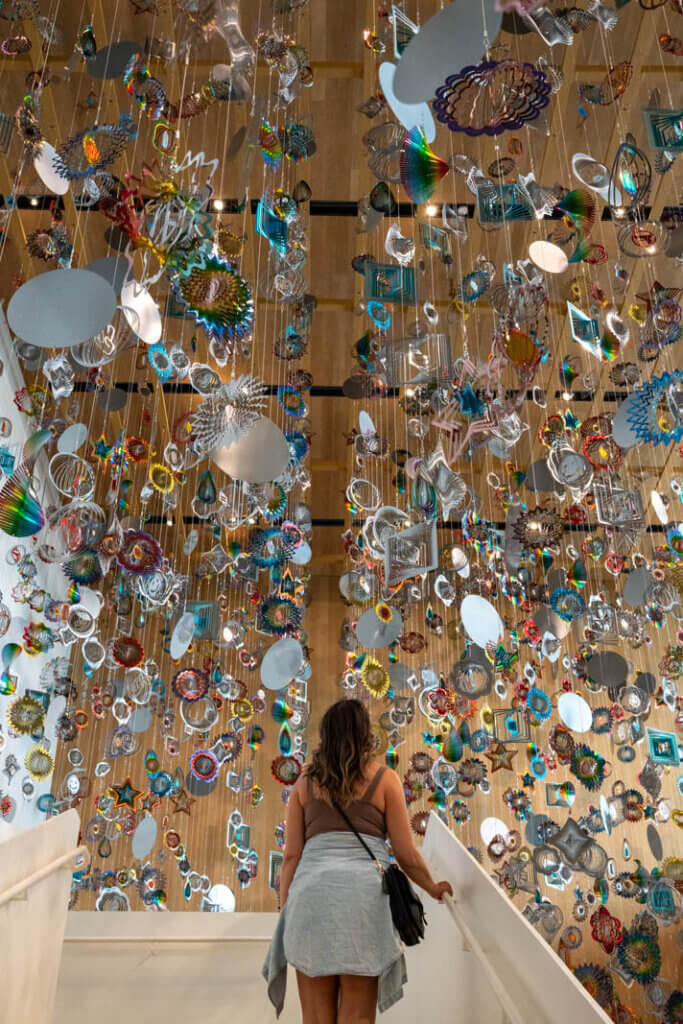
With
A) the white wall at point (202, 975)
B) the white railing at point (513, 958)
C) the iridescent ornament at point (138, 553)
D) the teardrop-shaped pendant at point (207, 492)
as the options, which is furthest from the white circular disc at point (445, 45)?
the iridescent ornament at point (138, 553)

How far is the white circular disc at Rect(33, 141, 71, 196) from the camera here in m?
3.27

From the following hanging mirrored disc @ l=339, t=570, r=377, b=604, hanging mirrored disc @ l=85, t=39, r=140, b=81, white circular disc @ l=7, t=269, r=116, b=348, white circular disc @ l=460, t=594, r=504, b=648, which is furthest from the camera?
hanging mirrored disc @ l=339, t=570, r=377, b=604

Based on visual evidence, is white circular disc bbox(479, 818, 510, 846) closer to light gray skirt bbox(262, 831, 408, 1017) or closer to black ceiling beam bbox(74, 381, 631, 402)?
black ceiling beam bbox(74, 381, 631, 402)

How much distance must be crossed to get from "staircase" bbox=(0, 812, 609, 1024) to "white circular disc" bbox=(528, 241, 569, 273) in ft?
8.30

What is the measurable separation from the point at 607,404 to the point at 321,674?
6.54 m

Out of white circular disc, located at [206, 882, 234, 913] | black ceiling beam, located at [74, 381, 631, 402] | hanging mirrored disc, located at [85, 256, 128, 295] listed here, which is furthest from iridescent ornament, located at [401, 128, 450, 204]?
white circular disc, located at [206, 882, 234, 913]

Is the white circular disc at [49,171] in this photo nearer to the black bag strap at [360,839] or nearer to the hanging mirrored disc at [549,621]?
the black bag strap at [360,839]

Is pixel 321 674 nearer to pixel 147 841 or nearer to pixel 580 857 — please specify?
pixel 147 841

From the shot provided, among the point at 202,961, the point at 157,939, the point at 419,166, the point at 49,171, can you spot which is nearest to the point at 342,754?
the point at 419,166

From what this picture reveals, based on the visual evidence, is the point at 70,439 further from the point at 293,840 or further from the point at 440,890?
the point at 440,890

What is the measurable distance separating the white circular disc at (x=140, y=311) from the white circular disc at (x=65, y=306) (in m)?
0.32

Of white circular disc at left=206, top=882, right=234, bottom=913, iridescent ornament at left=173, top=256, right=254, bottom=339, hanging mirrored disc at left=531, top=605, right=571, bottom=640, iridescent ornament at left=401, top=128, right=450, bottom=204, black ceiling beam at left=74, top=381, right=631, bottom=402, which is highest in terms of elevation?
black ceiling beam at left=74, top=381, right=631, bottom=402

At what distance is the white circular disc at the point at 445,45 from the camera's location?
2.38 m

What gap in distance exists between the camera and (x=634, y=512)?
215 inches
